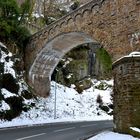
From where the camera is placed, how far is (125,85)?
43.6 feet

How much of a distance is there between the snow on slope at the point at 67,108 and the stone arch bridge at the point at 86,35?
178 centimetres

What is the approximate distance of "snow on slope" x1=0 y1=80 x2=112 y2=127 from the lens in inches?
1017

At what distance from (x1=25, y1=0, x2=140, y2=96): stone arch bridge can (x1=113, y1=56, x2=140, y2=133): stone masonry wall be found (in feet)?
10.7

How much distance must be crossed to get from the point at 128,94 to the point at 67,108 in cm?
1752

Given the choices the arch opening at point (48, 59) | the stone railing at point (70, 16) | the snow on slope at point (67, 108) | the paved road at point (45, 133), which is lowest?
the paved road at point (45, 133)

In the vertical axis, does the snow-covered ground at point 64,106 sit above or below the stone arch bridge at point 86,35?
below

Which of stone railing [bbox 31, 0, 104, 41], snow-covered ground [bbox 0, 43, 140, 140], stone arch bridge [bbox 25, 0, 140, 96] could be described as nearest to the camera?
stone arch bridge [bbox 25, 0, 140, 96]

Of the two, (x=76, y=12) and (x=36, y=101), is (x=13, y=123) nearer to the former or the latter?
(x=36, y=101)

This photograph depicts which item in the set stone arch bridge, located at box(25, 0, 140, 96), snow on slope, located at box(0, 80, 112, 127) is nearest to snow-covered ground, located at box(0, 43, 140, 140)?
snow on slope, located at box(0, 80, 112, 127)

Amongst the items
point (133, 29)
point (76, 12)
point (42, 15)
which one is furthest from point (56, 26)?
point (42, 15)

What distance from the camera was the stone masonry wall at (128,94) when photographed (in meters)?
12.8

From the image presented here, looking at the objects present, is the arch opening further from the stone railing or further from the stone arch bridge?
the stone railing

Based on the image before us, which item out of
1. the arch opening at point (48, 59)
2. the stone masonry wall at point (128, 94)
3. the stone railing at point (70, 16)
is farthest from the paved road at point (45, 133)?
the arch opening at point (48, 59)

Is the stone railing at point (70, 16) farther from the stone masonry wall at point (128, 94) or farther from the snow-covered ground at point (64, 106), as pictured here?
the stone masonry wall at point (128, 94)
